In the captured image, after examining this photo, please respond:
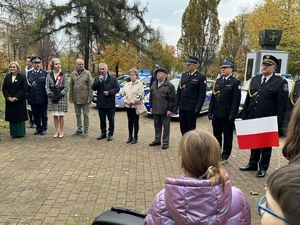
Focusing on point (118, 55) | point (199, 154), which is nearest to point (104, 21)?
point (118, 55)

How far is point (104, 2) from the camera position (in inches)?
814

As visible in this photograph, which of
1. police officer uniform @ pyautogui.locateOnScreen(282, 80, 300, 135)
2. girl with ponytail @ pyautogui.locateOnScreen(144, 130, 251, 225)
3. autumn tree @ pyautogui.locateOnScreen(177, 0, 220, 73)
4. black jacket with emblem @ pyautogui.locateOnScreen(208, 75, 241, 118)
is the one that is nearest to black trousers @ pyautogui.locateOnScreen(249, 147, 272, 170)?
police officer uniform @ pyautogui.locateOnScreen(282, 80, 300, 135)

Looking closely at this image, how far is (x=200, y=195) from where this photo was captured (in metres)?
1.54

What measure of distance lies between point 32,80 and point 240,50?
3387 cm

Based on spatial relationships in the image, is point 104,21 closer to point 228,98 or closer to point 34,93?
point 34,93

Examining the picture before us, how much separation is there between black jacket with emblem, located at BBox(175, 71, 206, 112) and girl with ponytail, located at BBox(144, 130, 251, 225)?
4236 millimetres

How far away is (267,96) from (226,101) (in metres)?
0.86

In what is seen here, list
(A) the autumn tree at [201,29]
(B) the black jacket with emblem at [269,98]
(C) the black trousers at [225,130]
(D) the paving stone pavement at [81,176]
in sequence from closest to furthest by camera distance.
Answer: (D) the paving stone pavement at [81,176]
(B) the black jacket with emblem at [269,98]
(C) the black trousers at [225,130]
(A) the autumn tree at [201,29]

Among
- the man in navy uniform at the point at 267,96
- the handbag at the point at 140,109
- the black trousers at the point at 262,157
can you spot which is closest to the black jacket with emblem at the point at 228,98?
the man in navy uniform at the point at 267,96

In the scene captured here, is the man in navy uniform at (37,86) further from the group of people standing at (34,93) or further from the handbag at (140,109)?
the handbag at (140,109)

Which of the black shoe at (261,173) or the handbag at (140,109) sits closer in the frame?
the black shoe at (261,173)

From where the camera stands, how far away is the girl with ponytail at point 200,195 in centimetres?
155

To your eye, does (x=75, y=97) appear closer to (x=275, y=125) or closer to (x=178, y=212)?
(x=275, y=125)

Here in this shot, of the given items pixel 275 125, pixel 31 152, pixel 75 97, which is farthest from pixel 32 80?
pixel 275 125
